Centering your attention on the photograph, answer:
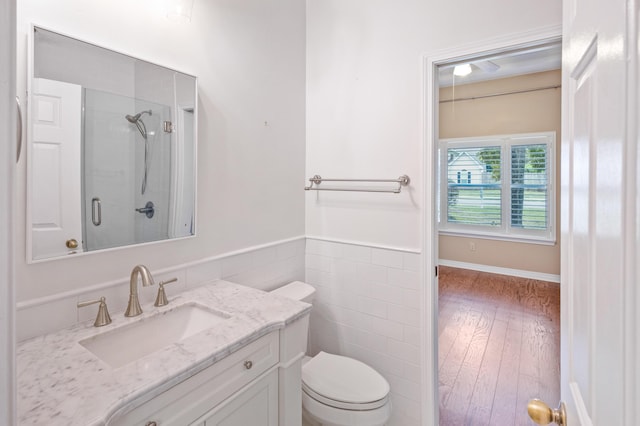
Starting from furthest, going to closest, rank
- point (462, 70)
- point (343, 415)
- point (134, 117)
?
1. point (462, 70)
2. point (343, 415)
3. point (134, 117)

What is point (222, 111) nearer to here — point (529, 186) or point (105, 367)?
point (105, 367)

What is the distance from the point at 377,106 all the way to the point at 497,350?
2.28 m

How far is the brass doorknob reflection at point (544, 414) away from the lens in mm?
676

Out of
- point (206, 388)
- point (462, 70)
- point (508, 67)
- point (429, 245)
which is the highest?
point (508, 67)

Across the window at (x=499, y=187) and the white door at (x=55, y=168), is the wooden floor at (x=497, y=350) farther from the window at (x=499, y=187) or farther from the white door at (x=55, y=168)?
the white door at (x=55, y=168)

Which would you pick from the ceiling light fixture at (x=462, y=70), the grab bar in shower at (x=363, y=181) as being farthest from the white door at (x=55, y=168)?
the ceiling light fixture at (x=462, y=70)

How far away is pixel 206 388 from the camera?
96 cm

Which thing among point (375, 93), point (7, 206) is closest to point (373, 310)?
point (375, 93)

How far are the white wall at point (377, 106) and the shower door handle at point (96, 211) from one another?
4.23 ft

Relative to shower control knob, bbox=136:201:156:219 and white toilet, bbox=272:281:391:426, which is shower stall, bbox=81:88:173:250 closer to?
shower control knob, bbox=136:201:156:219

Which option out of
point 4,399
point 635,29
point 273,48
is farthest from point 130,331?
point 273,48

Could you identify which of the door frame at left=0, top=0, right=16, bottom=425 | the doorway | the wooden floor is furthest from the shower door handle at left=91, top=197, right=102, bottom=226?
the doorway

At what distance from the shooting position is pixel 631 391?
34 cm

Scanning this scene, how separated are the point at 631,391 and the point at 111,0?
1.68 meters
